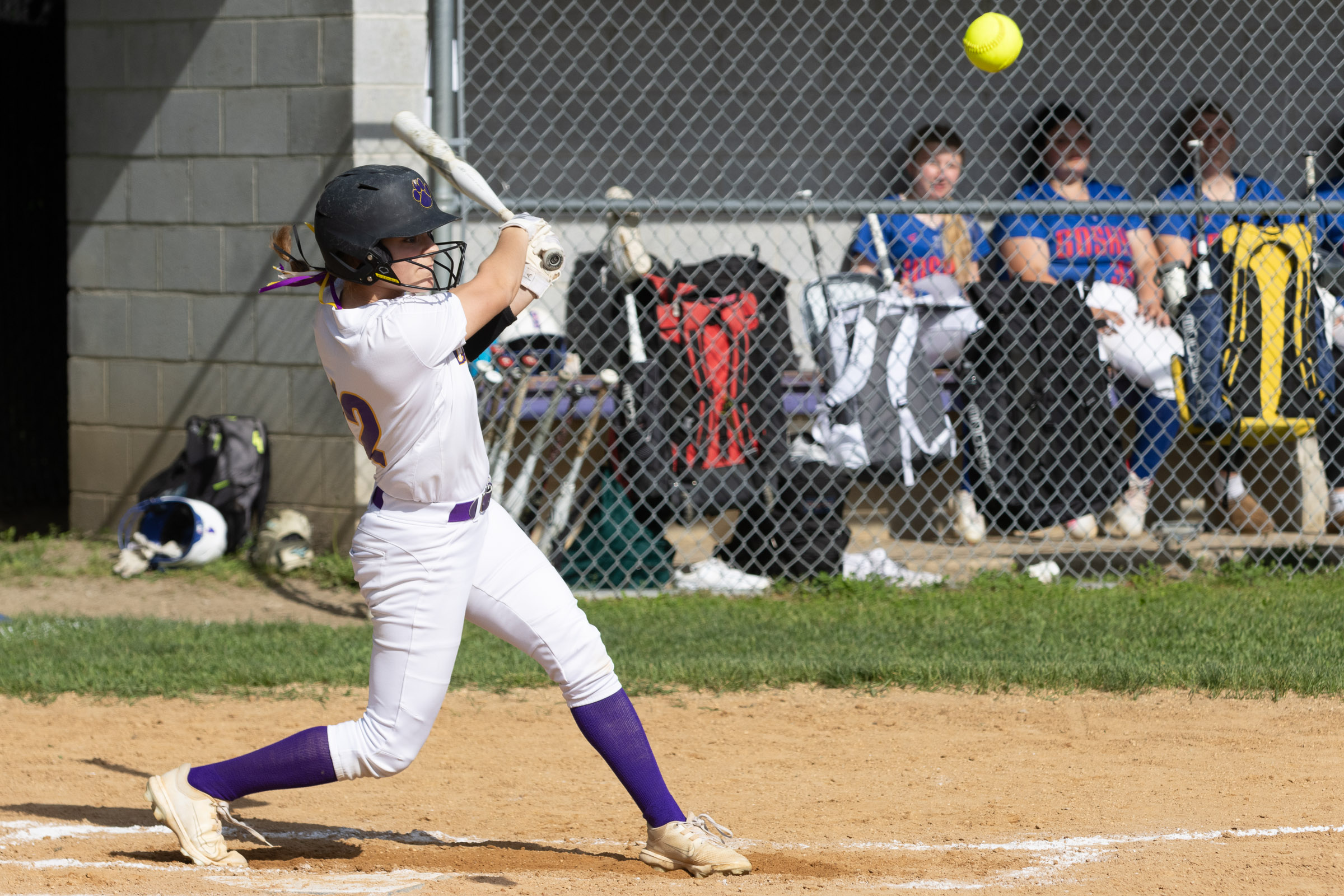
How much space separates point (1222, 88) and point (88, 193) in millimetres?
6629

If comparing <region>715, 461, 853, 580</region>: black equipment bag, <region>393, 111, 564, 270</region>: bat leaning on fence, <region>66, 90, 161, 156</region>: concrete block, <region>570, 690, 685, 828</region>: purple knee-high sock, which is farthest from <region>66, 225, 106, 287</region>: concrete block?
<region>570, 690, 685, 828</region>: purple knee-high sock

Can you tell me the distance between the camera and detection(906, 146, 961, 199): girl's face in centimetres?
708

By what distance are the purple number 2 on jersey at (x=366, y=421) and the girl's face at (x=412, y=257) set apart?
253 millimetres

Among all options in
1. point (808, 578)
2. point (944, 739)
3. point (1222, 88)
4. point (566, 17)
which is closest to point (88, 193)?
point (566, 17)

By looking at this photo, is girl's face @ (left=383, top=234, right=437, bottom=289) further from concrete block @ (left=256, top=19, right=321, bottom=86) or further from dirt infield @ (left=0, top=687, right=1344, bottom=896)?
concrete block @ (left=256, top=19, right=321, bottom=86)

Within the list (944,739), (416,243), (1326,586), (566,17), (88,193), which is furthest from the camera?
(566,17)

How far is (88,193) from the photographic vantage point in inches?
271

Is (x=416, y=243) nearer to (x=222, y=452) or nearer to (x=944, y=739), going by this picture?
(x=944, y=739)

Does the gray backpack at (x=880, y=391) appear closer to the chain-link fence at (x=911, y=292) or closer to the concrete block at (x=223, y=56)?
the chain-link fence at (x=911, y=292)

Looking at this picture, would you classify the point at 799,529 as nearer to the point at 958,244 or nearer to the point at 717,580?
the point at 717,580

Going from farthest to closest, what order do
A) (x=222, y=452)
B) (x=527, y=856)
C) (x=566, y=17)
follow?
(x=566, y=17) → (x=222, y=452) → (x=527, y=856)

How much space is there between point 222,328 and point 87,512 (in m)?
1.29

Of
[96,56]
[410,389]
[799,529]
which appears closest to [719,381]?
[799,529]

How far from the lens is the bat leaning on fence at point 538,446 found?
5.82 meters
